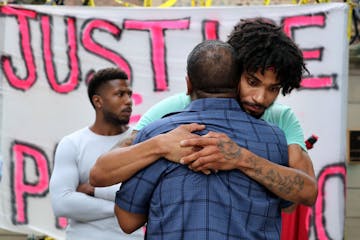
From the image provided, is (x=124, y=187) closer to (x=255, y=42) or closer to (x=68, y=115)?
(x=255, y=42)

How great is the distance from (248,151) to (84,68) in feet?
11.4

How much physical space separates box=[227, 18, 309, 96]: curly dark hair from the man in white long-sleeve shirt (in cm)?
161

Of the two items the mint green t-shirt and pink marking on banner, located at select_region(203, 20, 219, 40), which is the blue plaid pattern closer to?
the mint green t-shirt

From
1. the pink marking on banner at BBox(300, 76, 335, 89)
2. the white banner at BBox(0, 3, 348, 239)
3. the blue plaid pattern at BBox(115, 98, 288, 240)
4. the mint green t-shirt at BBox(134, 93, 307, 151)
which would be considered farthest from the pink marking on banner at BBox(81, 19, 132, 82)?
the blue plaid pattern at BBox(115, 98, 288, 240)

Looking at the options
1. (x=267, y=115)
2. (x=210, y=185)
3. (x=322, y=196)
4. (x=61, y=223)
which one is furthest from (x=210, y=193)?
(x=61, y=223)

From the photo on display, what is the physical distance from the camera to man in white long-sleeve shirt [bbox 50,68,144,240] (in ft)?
12.5

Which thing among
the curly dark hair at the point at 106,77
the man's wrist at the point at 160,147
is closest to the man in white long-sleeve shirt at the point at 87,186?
the curly dark hair at the point at 106,77

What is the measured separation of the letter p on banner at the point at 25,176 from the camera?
18.0ft

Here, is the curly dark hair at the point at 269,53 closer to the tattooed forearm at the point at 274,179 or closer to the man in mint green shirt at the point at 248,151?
the man in mint green shirt at the point at 248,151

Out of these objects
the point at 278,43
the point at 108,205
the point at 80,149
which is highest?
the point at 278,43

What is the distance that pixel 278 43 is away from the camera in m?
2.40

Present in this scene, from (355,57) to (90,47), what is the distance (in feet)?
8.86

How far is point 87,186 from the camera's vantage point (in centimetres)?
388

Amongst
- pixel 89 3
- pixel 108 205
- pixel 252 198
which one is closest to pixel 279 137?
pixel 252 198
